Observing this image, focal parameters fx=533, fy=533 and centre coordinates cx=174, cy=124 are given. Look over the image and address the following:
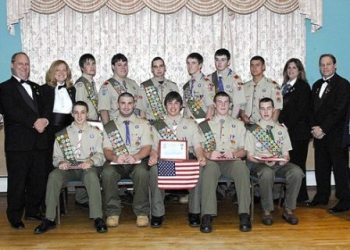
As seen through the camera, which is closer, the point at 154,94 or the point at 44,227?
the point at 44,227

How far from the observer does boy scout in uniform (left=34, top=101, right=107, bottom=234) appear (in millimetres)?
4766

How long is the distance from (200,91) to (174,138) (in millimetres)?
816

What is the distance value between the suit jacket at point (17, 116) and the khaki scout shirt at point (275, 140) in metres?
2.02

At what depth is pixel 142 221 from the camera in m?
4.91

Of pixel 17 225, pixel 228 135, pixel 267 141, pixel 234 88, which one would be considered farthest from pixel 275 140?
pixel 17 225

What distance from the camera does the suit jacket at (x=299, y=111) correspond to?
5.64m

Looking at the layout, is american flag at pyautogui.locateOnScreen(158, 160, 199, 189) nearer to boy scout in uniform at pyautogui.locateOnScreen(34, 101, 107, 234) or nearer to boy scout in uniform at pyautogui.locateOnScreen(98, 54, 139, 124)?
boy scout in uniform at pyautogui.locateOnScreen(34, 101, 107, 234)

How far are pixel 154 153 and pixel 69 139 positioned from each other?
811 millimetres

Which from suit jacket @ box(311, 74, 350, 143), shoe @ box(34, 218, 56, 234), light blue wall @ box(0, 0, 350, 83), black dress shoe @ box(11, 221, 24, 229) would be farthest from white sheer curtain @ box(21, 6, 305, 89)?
shoe @ box(34, 218, 56, 234)

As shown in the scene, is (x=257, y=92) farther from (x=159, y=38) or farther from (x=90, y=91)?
(x=90, y=91)

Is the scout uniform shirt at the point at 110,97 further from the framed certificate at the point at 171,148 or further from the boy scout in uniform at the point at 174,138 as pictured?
the framed certificate at the point at 171,148

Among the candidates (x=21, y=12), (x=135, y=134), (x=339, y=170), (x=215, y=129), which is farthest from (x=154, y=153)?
(x=21, y=12)

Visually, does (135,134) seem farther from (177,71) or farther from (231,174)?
(177,71)

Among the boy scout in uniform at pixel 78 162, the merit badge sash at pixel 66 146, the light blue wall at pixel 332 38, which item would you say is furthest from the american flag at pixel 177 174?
the light blue wall at pixel 332 38
